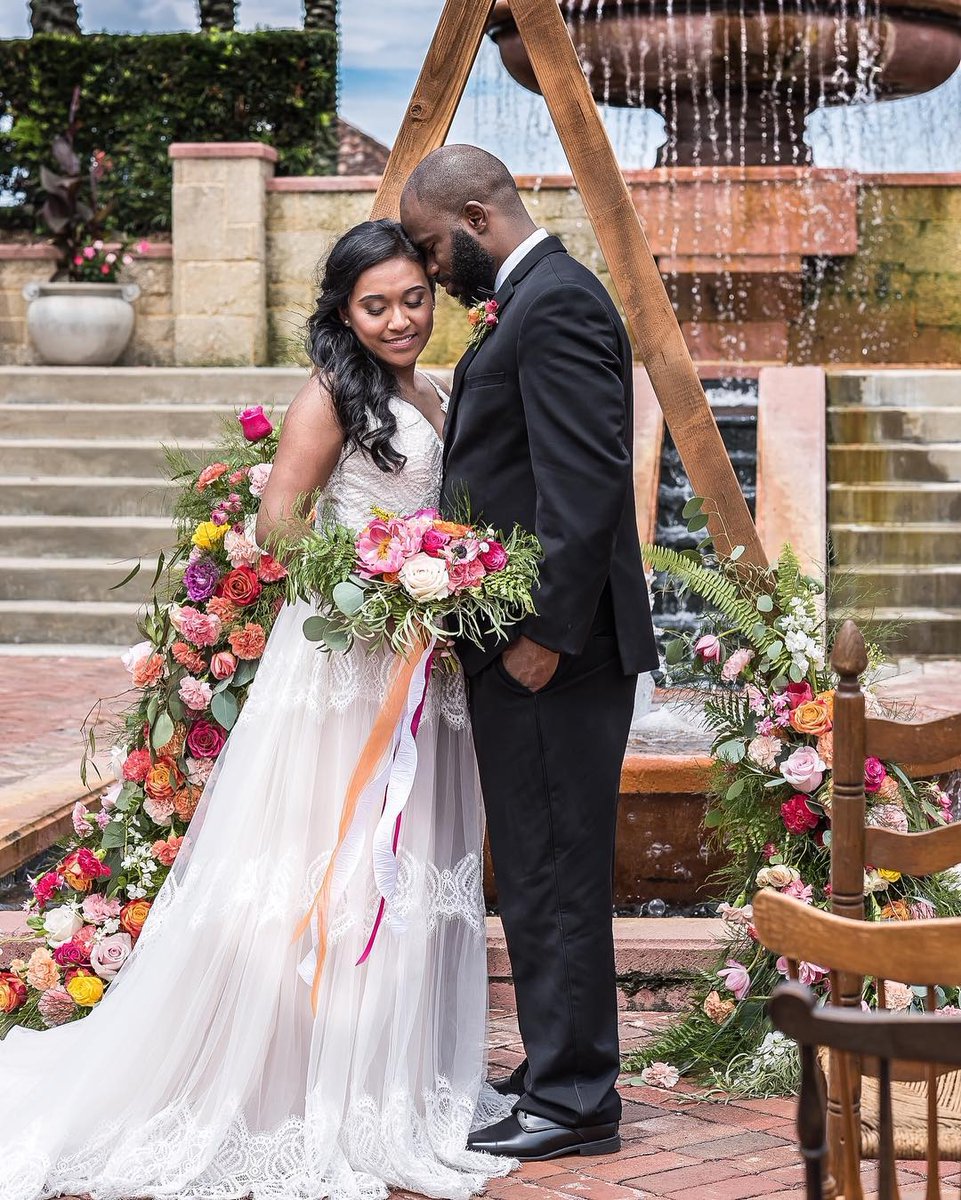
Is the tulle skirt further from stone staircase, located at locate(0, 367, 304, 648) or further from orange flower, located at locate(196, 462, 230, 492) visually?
stone staircase, located at locate(0, 367, 304, 648)

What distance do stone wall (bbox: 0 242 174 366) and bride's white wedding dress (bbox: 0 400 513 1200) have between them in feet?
30.4

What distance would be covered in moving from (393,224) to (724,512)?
1076 mm

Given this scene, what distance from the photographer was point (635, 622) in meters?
3.38

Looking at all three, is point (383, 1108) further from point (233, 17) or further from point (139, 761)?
point (233, 17)

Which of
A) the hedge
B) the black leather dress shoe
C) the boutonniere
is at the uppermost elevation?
the hedge

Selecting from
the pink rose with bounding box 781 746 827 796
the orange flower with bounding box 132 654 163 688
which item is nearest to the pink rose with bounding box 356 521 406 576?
the orange flower with bounding box 132 654 163 688

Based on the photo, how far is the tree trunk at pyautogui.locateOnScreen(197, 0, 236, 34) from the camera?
18.5m

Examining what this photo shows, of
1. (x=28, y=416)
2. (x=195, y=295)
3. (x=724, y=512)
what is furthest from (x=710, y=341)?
(x=724, y=512)

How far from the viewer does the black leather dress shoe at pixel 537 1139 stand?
10.9 feet

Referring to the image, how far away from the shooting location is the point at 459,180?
3326mm

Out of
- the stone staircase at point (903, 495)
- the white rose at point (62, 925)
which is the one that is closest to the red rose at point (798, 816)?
the white rose at point (62, 925)

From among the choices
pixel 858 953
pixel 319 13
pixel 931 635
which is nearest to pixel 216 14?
pixel 319 13

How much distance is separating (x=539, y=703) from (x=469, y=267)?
36.1 inches

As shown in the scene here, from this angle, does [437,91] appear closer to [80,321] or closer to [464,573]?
[464,573]
